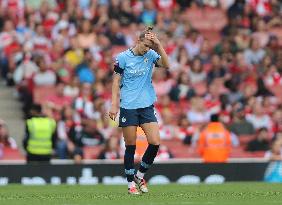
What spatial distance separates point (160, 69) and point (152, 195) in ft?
29.0

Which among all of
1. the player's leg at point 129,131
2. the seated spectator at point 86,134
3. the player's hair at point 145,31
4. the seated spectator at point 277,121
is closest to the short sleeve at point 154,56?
the player's hair at point 145,31

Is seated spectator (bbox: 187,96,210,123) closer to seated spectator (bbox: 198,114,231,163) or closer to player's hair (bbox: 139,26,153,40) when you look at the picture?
seated spectator (bbox: 198,114,231,163)

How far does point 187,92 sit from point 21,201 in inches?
381

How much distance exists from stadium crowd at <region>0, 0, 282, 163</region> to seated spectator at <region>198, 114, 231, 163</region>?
919 mm

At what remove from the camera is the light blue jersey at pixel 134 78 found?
1349 cm

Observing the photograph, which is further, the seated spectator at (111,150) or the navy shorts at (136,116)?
the seated spectator at (111,150)

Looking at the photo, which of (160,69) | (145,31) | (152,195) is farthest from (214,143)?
(145,31)

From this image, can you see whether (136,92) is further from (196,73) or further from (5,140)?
(196,73)

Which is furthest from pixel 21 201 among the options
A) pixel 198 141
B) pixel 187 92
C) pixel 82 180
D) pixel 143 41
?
pixel 187 92

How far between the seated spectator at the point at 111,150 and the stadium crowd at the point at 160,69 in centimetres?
2

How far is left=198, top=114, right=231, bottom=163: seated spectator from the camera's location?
62.3ft

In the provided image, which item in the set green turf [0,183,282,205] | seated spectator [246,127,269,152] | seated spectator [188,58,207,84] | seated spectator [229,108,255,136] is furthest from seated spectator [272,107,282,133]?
green turf [0,183,282,205]

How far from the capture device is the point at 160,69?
875 inches

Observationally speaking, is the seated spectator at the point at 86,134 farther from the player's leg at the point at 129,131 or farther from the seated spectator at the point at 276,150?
the player's leg at the point at 129,131
